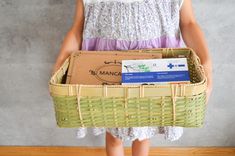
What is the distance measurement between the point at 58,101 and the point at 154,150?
78 centimetres

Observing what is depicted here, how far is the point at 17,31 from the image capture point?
1.12 metres

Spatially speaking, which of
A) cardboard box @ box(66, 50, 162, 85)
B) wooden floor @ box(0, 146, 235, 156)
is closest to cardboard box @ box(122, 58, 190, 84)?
cardboard box @ box(66, 50, 162, 85)

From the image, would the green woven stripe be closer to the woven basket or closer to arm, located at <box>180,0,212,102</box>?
the woven basket

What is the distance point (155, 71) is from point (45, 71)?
64cm

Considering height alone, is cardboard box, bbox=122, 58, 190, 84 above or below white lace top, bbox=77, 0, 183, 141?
below

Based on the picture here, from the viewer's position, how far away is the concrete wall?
3.49ft

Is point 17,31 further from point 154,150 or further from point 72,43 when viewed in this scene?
point 154,150

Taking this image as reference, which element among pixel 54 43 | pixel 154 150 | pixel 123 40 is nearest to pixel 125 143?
pixel 154 150

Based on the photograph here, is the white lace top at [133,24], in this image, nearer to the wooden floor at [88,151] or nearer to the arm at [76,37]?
the arm at [76,37]

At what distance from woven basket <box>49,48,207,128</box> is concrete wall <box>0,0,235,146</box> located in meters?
0.47

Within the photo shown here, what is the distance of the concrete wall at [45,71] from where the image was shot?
1064 millimetres

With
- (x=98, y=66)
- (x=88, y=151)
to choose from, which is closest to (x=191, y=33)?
(x=98, y=66)

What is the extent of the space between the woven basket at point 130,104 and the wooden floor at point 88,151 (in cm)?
70

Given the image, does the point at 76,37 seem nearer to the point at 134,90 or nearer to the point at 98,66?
the point at 98,66
